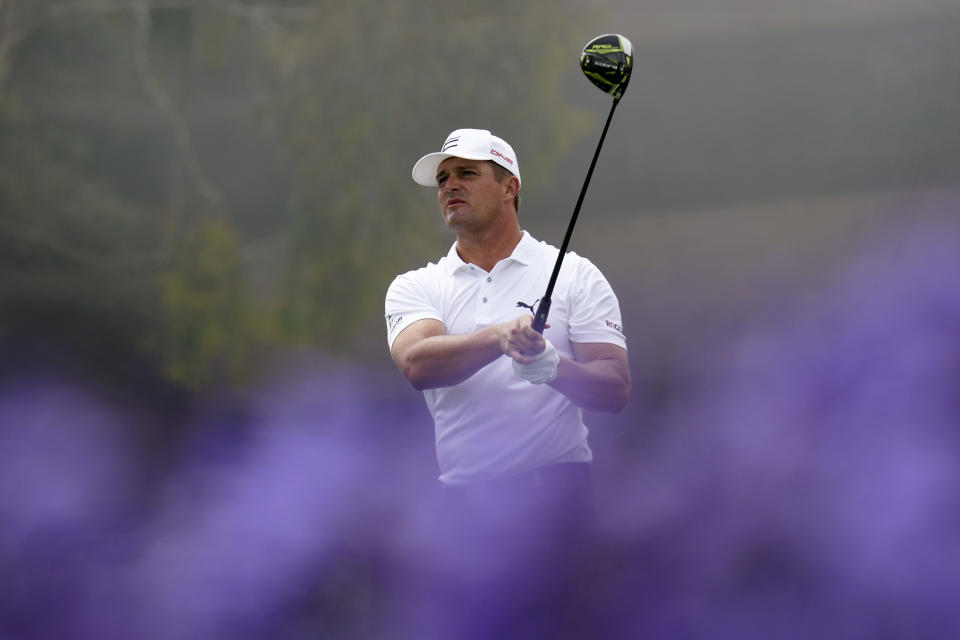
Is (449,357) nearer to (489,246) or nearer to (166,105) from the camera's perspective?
(489,246)

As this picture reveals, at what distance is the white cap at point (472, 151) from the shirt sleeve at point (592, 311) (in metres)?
0.28

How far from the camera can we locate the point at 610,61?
2045mm

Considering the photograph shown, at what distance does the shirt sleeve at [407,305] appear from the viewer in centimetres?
212

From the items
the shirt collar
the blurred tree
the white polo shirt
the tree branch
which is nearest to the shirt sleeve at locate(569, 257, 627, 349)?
the white polo shirt

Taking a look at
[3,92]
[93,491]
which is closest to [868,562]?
[93,491]

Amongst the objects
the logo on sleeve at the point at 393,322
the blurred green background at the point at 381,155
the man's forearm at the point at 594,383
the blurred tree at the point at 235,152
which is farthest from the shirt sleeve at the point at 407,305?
the blurred tree at the point at 235,152

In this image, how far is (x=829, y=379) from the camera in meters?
3.28

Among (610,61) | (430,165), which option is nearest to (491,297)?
(430,165)

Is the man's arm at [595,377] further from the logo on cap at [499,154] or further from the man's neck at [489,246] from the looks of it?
the logo on cap at [499,154]

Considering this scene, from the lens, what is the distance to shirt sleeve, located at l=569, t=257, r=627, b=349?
205cm

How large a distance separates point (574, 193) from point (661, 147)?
349mm

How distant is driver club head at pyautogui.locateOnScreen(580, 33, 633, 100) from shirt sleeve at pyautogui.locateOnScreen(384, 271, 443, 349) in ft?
1.78

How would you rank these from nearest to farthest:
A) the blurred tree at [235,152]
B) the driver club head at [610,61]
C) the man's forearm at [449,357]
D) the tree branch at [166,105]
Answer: the man's forearm at [449,357] → the driver club head at [610,61] → the blurred tree at [235,152] → the tree branch at [166,105]

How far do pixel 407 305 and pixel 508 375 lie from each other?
257 mm
